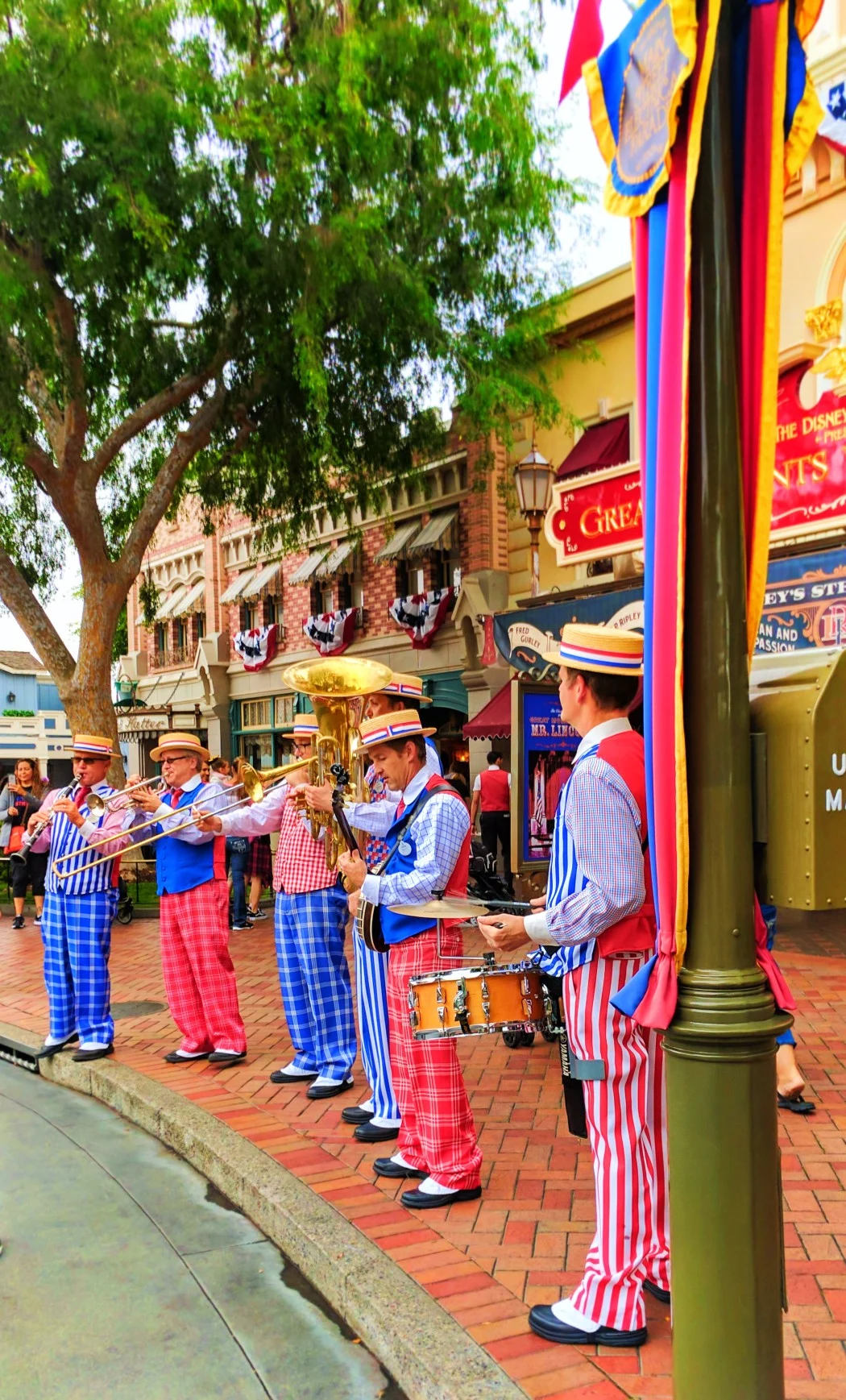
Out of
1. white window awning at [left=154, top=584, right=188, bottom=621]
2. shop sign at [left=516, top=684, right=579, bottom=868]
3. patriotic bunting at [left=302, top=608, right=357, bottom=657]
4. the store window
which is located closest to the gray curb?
shop sign at [left=516, top=684, right=579, bottom=868]

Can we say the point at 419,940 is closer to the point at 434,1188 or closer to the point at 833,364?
the point at 434,1188

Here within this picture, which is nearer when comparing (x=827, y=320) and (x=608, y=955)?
(x=608, y=955)

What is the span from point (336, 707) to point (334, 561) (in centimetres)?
1677

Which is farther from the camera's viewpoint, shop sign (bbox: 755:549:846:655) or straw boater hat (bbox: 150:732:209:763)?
shop sign (bbox: 755:549:846:655)

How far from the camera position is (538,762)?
744 centimetres

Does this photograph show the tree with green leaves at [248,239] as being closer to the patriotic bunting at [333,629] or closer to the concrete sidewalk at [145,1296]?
the patriotic bunting at [333,629]

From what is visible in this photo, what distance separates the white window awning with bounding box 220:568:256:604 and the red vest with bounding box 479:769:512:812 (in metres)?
12.4

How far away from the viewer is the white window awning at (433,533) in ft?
61.2

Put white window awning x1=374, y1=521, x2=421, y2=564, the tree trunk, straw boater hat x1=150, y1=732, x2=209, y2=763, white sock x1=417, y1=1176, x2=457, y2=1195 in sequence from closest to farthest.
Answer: white sock x1=417, y1=1176, x2=457, y2=1195 < straw boater hat x1=150, y1=732, x2=209, y2=763 < the tree trunk < white window awning x1=374, y1=521, x2=421, y2=564

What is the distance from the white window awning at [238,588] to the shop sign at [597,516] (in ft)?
51.3

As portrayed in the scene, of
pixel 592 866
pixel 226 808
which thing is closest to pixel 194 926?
pixel 226 808

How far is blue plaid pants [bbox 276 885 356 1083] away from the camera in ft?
18.8

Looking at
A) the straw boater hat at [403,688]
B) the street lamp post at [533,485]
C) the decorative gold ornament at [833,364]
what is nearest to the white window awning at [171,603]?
the street lamp post at [533,485]

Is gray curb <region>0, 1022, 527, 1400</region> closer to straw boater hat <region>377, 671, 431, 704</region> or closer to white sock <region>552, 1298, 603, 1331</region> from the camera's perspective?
white sock <region>552, 1298, 603, 1331</region>
